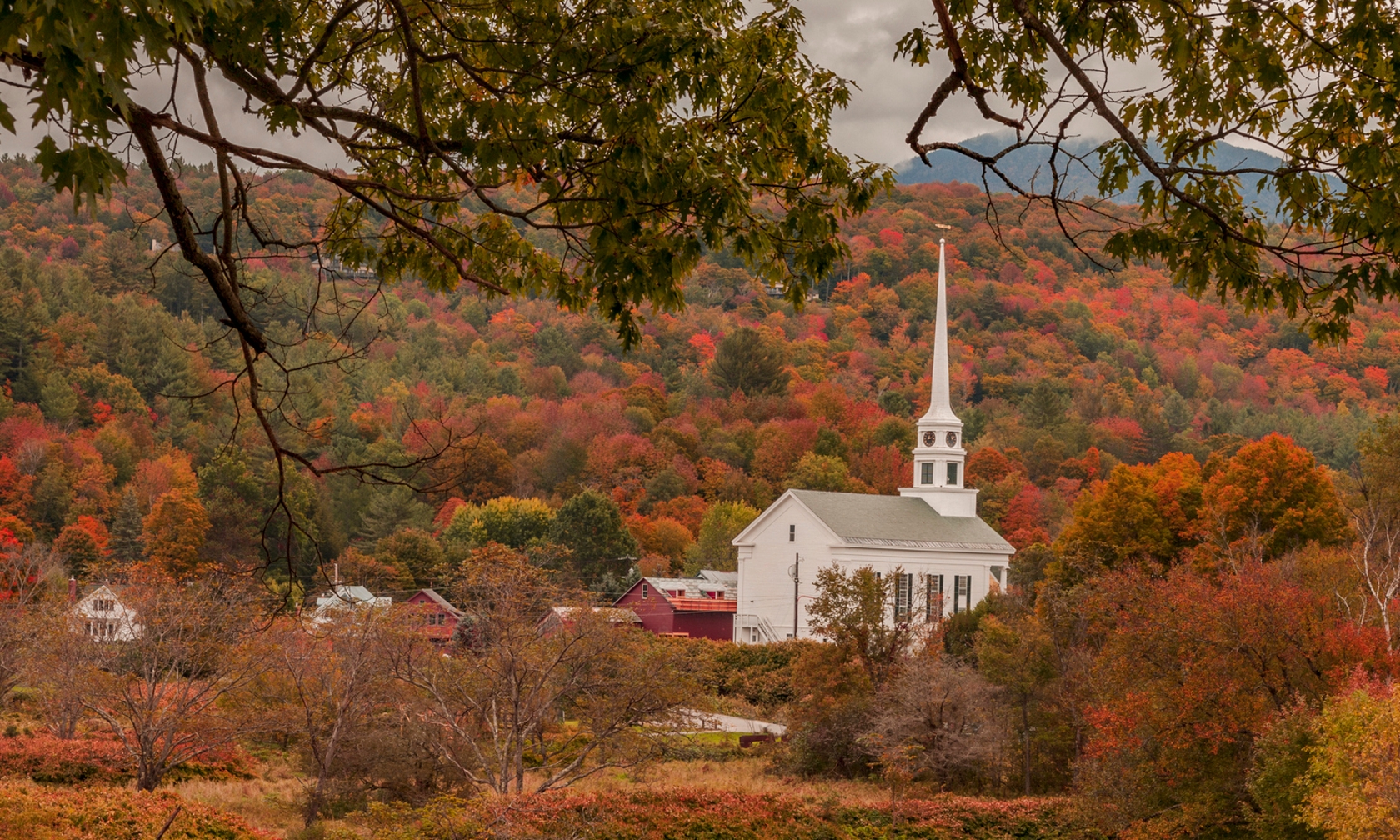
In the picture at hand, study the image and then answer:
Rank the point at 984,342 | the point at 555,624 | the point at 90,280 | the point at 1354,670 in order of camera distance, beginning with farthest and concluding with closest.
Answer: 1. the point at 984,342
2. the point at 90,280
3. the point at 555,624
4. the point at 1354,670

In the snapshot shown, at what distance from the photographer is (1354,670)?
70.3 feet

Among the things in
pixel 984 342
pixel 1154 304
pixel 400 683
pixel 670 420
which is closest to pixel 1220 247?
pixel 400 683

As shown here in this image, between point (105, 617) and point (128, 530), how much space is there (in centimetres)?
3462

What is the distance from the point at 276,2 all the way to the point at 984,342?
10855 centimetres

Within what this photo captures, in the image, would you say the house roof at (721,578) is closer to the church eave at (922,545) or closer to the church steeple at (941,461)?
the church eave at (922,545)

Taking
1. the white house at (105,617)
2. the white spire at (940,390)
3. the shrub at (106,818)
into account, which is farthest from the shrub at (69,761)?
the white spire at (940,390)

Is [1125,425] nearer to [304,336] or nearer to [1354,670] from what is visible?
[1354,670]

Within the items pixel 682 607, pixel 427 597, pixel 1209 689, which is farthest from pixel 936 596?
pixel 1209 689

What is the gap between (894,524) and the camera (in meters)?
55.1

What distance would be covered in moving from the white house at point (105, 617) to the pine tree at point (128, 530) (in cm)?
3064

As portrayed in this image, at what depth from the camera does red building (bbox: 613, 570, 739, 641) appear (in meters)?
54.1

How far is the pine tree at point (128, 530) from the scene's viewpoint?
195ft

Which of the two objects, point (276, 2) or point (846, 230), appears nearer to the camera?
point (276, 2)

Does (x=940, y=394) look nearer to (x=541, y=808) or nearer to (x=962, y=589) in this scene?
(x=962, y=589)
